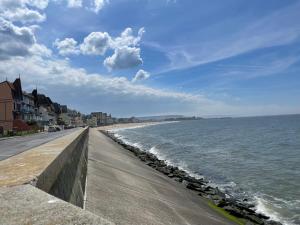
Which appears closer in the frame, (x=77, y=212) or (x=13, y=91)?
(x=77, y=212)

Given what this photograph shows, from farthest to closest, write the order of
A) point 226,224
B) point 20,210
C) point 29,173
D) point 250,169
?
point 250,169
point 226,224
point 29,173
point 20,210

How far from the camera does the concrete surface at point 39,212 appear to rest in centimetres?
280

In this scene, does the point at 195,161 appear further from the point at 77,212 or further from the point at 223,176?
the point at 77,212

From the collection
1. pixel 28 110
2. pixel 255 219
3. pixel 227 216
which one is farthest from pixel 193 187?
pixel 28 110

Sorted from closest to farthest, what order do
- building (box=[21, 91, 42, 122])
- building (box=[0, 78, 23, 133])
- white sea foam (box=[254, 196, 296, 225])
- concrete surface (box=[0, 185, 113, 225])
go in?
concrete surface (box=[0, 185, 113, 225]) < white sea foam (box=[254, 196, 296, 225]) < building (box=[0, 78, 23, 133]) < building (box=[21, 91, 42, 122])

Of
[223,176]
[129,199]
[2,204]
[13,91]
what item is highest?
[13,91]

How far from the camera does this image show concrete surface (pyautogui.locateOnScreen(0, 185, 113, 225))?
110 inches

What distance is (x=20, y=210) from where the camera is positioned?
10.6ft

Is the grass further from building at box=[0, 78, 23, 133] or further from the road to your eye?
building at box=[0, 78, 23, 133]

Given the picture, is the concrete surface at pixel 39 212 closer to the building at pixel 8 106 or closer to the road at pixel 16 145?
the road at pixel 16 145

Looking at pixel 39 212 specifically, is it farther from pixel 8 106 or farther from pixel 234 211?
pixel 8 106

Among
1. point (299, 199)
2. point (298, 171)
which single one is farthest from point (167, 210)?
point (298, 171)

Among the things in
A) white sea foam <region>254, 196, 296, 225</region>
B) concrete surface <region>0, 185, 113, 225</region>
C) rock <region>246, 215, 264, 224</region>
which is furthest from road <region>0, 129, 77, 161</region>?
white sea foam <region>254, 196, 296, 225</region>

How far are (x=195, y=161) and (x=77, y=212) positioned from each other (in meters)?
34.7
